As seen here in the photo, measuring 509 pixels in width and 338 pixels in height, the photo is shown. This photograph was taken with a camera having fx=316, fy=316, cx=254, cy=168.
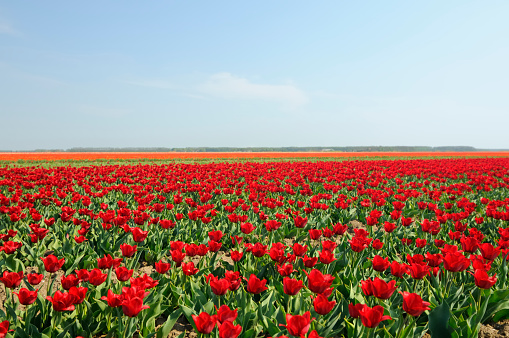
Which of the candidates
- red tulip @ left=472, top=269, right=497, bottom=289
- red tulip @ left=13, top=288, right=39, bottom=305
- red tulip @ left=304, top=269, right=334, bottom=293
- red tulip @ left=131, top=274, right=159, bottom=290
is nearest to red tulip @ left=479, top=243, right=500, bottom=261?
red tulip @ left=472, top=269, right=497, bottom=289

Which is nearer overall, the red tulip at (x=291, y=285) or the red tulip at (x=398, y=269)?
the red tulip at (x=291, y=285)

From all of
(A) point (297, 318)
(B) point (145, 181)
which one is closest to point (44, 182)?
→ (B) point (145, 181)

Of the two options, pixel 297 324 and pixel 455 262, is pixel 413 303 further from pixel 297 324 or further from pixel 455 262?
pixel 455 262

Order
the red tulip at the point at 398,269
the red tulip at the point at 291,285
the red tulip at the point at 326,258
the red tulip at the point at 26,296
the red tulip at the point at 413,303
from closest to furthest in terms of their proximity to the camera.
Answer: the red tulip at the point at 413,303, the red tulip at the point at 26,296, the red tulip at the point at 291,285, the red tulip at the point at 398,269, the red tulip at the point at 326,258

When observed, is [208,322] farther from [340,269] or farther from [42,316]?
[340,269]

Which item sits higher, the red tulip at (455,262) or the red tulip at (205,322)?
the red tulip at (455,262)

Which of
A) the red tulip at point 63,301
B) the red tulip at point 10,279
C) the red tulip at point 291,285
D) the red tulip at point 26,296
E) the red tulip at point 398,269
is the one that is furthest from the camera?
the red tulip at point 398,269

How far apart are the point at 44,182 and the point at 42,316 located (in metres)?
8.27

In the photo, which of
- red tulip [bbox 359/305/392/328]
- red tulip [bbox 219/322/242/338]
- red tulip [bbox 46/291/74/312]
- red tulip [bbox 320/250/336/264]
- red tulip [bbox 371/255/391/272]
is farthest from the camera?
red tulip [bbox 320/250/336/264]

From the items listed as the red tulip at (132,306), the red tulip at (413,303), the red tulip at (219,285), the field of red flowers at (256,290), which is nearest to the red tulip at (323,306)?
the field of red flowers at (256,290)

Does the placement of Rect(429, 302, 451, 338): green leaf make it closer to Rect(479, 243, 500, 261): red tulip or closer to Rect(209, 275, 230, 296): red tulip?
Rect(479, 243, 500, 261): red tulip

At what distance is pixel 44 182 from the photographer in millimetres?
10023

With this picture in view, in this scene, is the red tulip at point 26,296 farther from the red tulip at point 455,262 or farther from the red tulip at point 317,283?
the red tulip at point 455,262

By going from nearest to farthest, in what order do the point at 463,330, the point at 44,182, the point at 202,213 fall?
the point at 463,330, the point at 202,213, the point at 44,182
